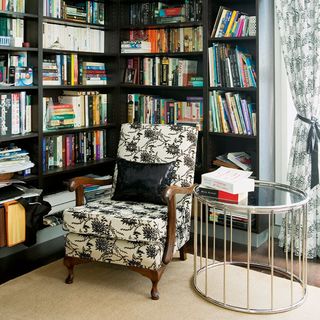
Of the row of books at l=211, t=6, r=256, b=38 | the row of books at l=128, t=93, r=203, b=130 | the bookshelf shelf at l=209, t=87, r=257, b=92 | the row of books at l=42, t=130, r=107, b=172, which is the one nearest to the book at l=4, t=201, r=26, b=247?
the row of books at l=42, t=130, r=107, b=172

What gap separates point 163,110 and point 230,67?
28.6 inches

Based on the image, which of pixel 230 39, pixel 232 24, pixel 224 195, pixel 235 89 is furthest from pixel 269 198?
pixel 232 24

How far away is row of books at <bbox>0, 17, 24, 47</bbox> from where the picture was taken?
11.3 feet

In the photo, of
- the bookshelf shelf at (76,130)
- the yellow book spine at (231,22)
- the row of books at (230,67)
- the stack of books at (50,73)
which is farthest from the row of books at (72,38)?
the yellow book spine at (231,22)

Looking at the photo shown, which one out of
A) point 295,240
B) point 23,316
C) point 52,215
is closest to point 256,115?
point 295,240

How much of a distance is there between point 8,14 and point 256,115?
186 cm

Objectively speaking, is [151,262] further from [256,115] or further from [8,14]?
[8,14]

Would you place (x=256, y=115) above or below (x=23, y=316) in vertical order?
above

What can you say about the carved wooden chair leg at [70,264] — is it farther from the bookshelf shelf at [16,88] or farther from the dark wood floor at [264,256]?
the bookshelf shelf at [16,88]

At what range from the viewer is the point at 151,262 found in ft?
9.43

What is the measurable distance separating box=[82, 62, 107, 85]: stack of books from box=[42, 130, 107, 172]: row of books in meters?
0.43

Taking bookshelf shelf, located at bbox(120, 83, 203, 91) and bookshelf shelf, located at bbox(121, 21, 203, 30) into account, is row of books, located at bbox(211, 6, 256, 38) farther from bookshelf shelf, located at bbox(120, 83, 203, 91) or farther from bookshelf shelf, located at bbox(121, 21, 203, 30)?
bookshelf shelf, located at bbox(120, 83, 203, 91)

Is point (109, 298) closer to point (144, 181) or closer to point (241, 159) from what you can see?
point (144, 181)

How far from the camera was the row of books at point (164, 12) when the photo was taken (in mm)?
3975
